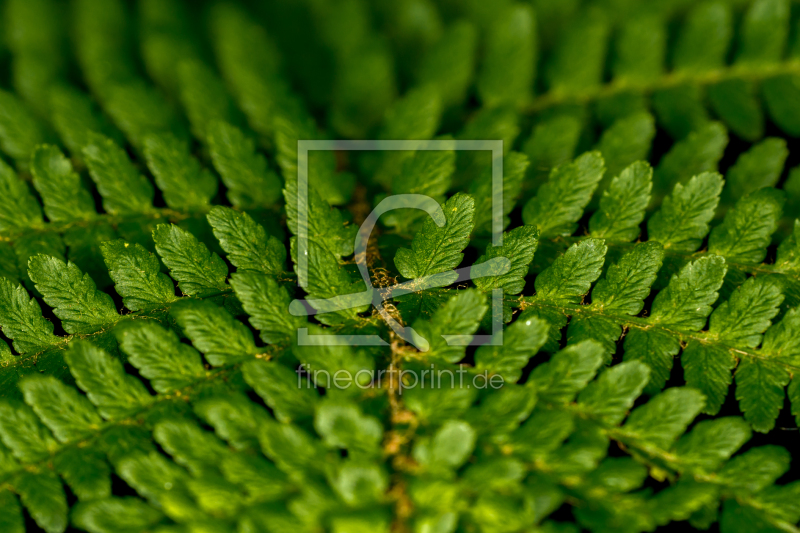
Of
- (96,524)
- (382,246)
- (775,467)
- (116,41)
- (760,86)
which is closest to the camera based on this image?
(96,524)

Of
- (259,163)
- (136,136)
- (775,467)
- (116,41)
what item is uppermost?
(116,41)

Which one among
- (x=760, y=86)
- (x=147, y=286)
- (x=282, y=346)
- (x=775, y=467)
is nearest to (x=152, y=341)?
(x=147, y=286)

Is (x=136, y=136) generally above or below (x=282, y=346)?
above

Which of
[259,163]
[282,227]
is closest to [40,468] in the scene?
[282,227]

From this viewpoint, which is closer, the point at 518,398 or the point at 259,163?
the point at 518,398

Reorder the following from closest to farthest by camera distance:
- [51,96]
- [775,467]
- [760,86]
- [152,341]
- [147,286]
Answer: [775,467] < [152,341] < [147,286] < [51,96] < [760,86]

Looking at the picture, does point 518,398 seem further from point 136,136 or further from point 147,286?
point 136,136

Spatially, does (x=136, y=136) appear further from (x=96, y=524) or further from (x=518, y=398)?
(x=518, y=398)
